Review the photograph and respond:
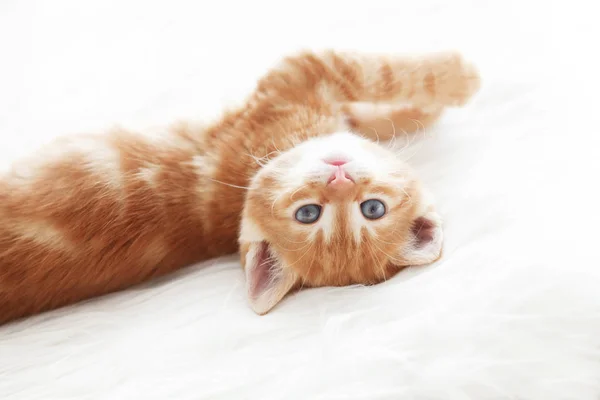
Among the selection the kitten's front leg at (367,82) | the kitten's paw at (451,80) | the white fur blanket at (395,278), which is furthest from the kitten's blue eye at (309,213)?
the kitten's paw at (451,80)

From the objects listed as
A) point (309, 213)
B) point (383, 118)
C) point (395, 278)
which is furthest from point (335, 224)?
point (383, 118)

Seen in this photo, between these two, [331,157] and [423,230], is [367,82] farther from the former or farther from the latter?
[423,230]

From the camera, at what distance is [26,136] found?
154cm

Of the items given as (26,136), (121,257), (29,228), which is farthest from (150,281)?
(26,136)

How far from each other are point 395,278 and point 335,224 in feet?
0.53

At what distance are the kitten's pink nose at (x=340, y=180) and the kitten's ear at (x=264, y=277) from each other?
190 mm

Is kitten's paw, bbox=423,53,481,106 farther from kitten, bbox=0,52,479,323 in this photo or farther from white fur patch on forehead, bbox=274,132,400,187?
white fur patch on forehead, bbox=274,132,400,187

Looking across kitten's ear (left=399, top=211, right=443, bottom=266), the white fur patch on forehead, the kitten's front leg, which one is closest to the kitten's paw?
the kitten's front leg

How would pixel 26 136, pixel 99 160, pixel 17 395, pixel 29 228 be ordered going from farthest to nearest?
pixel 26 136 → pixel 99 160 → pixel 29 228 → pixel 17 395

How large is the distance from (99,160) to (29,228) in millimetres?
211

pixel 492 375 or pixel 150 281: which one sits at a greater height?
pixel 492 375

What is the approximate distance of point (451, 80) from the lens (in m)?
1.36

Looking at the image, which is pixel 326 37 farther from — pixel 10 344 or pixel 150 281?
pixel 10 344

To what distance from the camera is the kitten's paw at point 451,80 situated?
1369 mm
